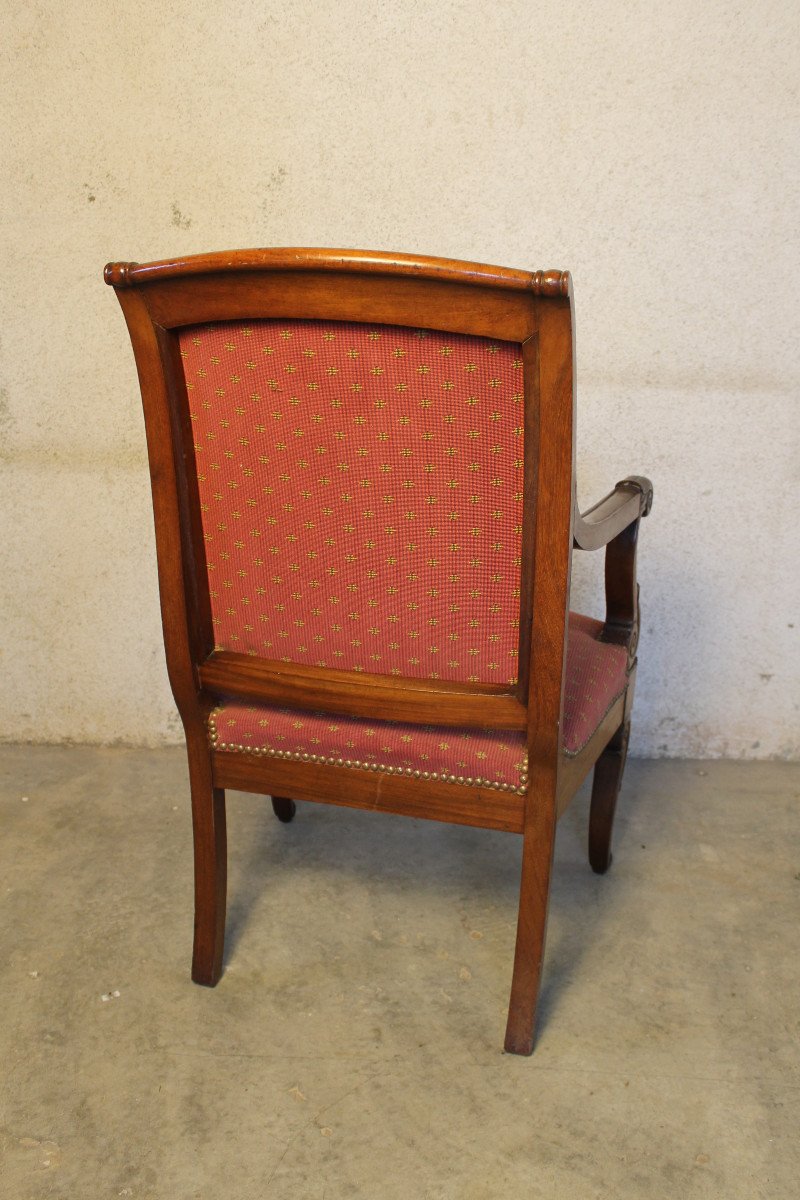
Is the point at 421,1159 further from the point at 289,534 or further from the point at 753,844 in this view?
the point at 753,844

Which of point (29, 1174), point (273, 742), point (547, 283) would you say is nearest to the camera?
point (547, 283)

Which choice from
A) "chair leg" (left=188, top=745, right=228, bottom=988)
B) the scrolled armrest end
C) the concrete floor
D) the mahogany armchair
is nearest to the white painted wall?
Answer: the scrolled armrest end

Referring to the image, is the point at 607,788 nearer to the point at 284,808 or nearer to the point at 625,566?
the point at 625,566

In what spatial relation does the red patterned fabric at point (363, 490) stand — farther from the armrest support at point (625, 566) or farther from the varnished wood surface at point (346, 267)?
the armrest support at point (625, 566)

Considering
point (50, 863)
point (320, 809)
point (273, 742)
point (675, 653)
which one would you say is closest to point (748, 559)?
point (675, 653)

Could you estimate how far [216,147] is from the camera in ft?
7.64

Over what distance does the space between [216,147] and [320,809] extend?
151 cm

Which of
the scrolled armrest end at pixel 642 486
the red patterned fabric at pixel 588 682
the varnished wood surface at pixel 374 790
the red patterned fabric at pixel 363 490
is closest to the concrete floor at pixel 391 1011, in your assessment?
the varnished wood surface at pixel 374 790

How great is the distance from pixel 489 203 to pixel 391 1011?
5.48ft

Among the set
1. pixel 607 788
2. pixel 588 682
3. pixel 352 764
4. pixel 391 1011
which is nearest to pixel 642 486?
pixel 588 682

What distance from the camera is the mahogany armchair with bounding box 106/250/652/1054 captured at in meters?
1.31

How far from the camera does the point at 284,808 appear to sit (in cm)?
236

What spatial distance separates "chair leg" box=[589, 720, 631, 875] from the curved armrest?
0.45m

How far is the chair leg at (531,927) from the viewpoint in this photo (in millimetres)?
1566
